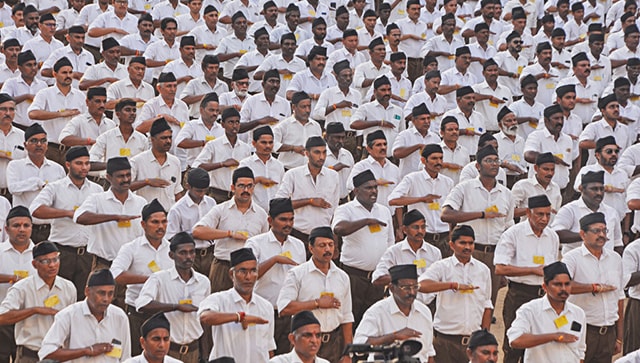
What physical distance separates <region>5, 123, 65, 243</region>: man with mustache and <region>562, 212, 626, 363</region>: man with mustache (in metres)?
5.02

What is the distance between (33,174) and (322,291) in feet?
11.8

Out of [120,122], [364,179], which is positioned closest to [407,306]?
[364,179]

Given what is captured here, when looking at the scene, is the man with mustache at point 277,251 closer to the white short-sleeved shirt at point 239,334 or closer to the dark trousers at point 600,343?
the white short-sleeved shirt at point 239,334

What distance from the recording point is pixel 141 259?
34.3ft

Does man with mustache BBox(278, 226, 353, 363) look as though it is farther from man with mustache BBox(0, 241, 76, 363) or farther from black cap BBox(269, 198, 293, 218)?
man with mustache BBox(0, 241, 76, 363)

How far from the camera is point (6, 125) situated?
13188mm

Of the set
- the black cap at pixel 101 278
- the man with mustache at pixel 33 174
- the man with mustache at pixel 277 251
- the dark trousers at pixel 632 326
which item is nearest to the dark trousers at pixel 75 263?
the man with mustache at pixel 33 174

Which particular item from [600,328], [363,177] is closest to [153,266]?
[363,177]

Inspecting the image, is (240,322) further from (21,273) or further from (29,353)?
(21,273)

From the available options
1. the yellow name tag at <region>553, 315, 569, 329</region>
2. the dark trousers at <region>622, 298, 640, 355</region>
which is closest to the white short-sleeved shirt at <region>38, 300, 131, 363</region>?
the yellow name tag at <region>553, 315, 569, 329</region>

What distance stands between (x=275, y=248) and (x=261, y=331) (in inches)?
47.4

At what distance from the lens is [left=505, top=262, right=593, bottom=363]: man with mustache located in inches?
→ 390

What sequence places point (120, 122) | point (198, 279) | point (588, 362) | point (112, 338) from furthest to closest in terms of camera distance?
point (120, 122) → point (588, 362) → point (198, 279) → point (112, 338)

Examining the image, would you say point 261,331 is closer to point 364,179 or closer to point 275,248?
point 275,248
